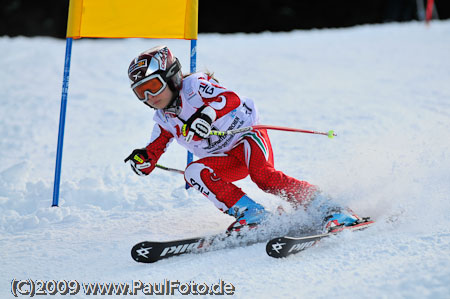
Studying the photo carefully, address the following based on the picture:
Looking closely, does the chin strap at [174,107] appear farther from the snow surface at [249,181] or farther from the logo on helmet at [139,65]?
the snow surface at [249,181]

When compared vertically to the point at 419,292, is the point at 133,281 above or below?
below

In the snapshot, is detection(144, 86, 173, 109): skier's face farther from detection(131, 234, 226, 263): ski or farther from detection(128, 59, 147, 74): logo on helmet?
detection(131, 234, 226, 263): ski

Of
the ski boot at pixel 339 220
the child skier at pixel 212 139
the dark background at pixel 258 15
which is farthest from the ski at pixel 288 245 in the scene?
the dark background at pixel 258 15

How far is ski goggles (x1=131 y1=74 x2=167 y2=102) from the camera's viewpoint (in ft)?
10.3

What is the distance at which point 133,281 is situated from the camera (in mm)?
2748

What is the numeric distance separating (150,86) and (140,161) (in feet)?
1.80

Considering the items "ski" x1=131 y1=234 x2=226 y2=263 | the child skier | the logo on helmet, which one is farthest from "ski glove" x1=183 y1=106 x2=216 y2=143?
"ski" x1=131 y1=234 x2=226 y2=263

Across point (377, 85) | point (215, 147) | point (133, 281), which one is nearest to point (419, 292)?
point (133, 281)

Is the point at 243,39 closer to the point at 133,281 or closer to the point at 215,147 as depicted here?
the point at 215,147

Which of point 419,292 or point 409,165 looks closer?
point 419,292

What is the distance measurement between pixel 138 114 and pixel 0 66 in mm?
2813

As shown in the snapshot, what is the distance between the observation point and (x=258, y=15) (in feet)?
65.4

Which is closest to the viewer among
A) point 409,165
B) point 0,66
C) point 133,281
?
point 133,281

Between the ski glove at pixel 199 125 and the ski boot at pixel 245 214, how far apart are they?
0.47 metres
